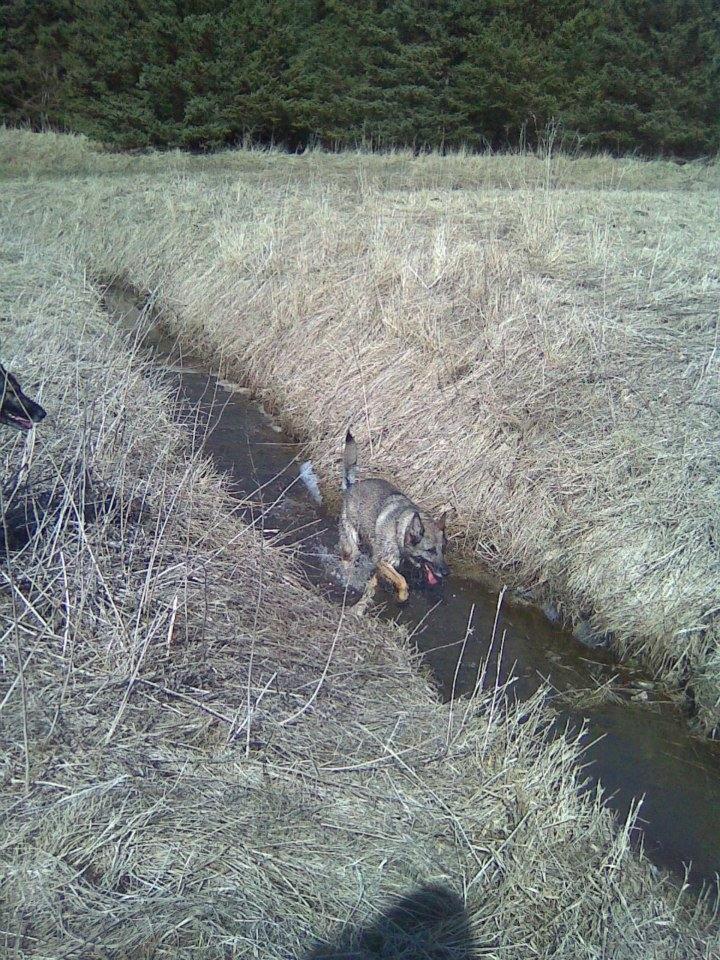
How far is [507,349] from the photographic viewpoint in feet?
28.8

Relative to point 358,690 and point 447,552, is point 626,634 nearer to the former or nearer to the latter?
point 447,552

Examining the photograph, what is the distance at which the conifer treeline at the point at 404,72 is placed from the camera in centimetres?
2692

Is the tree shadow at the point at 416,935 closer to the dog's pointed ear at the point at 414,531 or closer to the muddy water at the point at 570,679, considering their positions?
the muddy water at the point at 570,679

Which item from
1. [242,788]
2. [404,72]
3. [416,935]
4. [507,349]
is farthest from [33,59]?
[416,935]

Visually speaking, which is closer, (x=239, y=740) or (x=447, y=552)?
(x=239, y=740)

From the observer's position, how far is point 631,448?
733 centimetres

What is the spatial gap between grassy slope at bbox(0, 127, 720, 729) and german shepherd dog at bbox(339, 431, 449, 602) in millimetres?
928

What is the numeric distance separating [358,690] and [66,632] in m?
1.63

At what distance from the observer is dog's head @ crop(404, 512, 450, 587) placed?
655 centimetres

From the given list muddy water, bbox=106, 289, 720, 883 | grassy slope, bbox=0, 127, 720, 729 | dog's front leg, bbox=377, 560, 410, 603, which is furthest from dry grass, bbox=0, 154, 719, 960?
grassy slope, bbox=0, 127, 720, 729

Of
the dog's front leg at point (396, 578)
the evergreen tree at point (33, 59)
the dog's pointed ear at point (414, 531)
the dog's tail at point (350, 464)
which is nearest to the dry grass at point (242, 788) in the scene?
the dog's front leg at point (396, 578)

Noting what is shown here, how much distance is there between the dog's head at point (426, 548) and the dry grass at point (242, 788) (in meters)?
1.15

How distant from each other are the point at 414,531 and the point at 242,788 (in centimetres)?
293

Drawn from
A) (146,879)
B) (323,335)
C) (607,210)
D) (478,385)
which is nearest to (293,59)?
(607,210)
